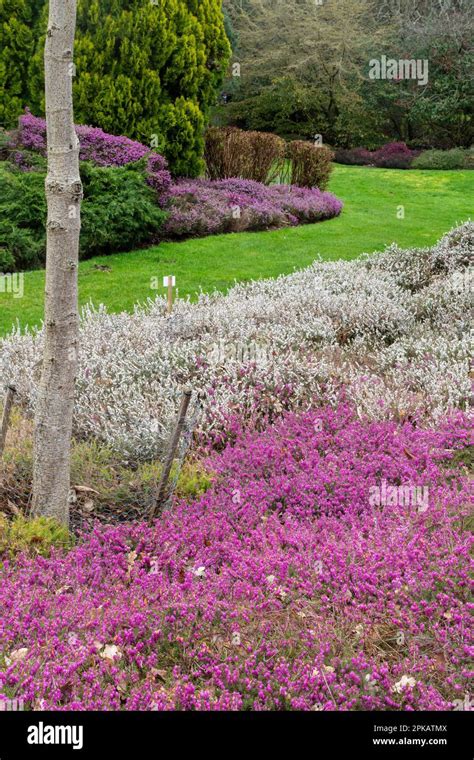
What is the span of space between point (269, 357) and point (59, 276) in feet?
9.84

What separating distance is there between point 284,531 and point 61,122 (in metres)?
2.29

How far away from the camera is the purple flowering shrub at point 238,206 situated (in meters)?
12.7

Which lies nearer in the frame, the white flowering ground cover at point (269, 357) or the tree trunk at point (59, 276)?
the tree trunk at point (59, 276)

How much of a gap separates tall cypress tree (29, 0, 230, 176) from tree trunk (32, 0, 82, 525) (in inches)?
390

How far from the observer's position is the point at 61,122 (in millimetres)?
3244

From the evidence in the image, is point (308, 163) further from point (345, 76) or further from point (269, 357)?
point (345, 76)

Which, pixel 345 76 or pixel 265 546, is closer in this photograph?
pixel 265 546

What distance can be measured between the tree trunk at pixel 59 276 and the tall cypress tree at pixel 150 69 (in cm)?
991

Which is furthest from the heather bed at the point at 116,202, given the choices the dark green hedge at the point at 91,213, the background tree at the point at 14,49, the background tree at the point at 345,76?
the background tree at the point at 345,76

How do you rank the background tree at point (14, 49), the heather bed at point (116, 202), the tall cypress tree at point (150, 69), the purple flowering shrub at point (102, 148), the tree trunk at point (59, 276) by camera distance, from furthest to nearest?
the background tree at point (14, 49) → the tall cypress tree at point (150, 69) → the purple flowering shrub at point (102, 148) → the heather bed at point (116, 202) → the tree trunk at point (59, 276)

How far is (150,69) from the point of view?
13062 millimetres

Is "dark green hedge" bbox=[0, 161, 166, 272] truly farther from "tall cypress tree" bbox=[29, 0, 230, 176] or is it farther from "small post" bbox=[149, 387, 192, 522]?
"small post" bbox=[149, 387, 192, 522]

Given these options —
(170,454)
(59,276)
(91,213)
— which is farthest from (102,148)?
(170,454)

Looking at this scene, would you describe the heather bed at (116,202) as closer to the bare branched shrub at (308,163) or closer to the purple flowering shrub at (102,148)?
the purple flowering shrub at (102,148)
